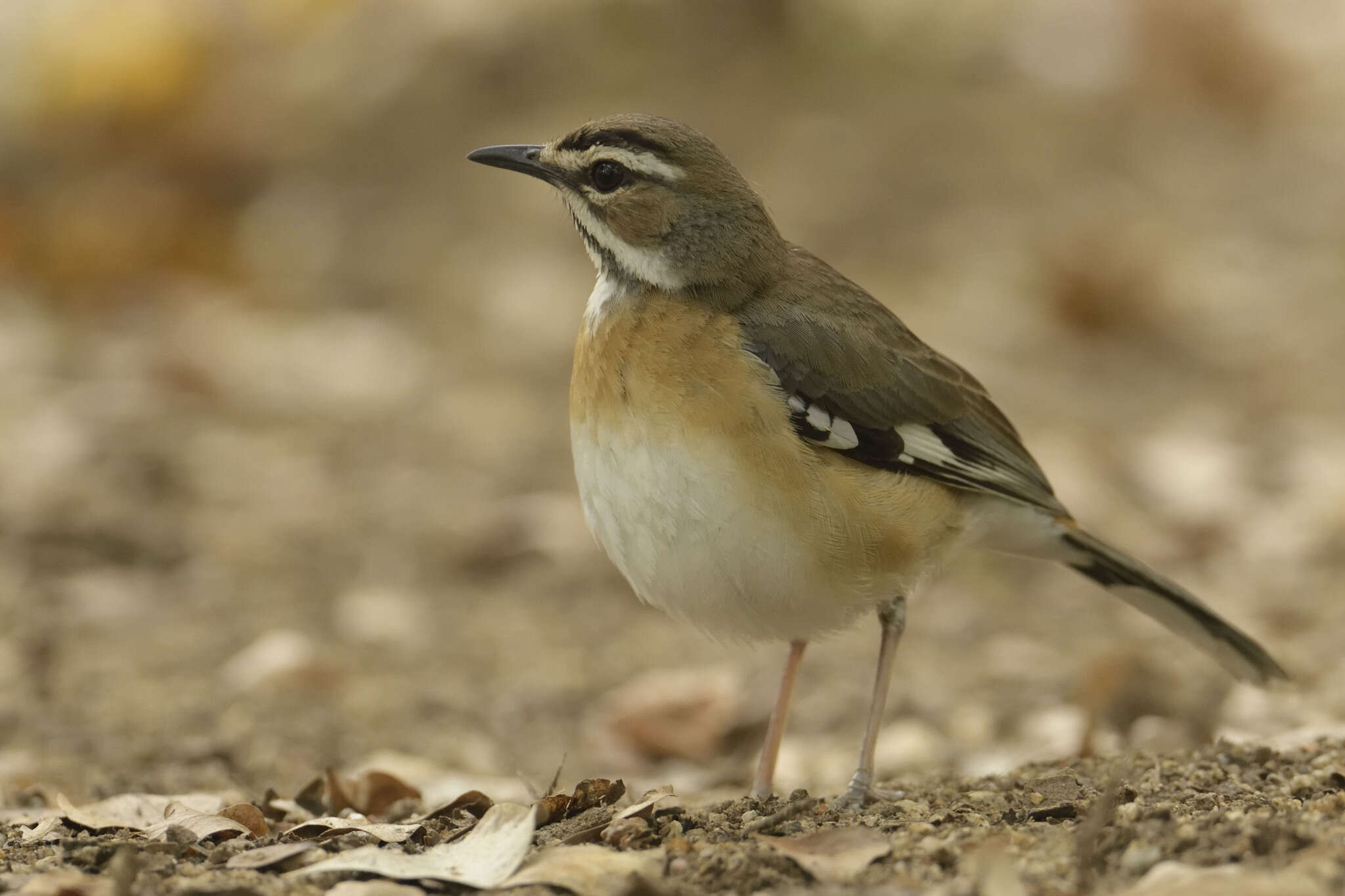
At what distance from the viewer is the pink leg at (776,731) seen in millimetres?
5598

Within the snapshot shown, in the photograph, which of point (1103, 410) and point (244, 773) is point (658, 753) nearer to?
point (244, 773)

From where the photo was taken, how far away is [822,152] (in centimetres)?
1495

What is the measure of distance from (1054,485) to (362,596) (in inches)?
169

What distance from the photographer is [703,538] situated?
202 inches

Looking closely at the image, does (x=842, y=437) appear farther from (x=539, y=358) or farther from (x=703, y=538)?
(x=539, y=358)

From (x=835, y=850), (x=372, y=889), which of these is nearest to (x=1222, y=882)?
(x=835, y=850)

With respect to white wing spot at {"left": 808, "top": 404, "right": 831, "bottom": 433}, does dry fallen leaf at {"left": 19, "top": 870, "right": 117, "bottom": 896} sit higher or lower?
lower

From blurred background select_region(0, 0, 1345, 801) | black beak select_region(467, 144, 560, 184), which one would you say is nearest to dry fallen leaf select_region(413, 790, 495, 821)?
blurred background select_region(0, 0, 1345, 801)

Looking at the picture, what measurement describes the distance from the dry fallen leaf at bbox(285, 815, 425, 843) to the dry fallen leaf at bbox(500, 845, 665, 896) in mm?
575

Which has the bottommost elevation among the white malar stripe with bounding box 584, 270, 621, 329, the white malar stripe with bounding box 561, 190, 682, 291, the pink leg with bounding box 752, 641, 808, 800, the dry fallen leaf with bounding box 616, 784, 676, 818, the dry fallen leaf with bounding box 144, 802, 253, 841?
the dry fallen leaf with bounding box 144, 802, 253, 841

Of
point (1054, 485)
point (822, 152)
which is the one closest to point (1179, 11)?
point (822, 152)

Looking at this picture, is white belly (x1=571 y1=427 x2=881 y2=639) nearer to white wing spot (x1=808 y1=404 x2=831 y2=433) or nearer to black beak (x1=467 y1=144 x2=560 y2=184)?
white wing spot (x1=808 y1=404 x2=831 y2=433)

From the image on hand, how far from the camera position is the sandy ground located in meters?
6.08

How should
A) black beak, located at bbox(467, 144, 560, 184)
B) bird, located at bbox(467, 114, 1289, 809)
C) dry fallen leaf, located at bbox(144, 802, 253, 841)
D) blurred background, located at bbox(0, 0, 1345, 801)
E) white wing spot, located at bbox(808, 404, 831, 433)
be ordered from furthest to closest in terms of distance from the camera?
blurred background, located at bbox(0, 0, 1345, 801)
black beak, located at bbox(467, 144, 560, 184)
white wing spot, located at bbox(808, 404, 831, 433)
bird, located at bbox(467, 114, 1289, 809)
dry fallen leaf, located at bbox(144, 802, 253, 841)
